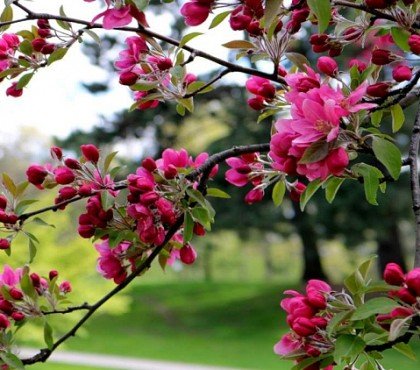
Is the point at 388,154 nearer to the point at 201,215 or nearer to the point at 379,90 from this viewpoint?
the point at 379,90

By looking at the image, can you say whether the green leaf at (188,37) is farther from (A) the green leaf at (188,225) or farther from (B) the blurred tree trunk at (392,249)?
(B) the blurred tree trunk at (392,249)

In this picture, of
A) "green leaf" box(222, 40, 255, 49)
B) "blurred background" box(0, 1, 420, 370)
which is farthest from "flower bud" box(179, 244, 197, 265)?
"blurred background" box(0, 1, 420, 370)

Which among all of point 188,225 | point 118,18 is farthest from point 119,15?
point 188,225

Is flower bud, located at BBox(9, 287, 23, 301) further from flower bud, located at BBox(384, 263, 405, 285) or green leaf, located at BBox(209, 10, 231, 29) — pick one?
flower bud, located at BBox(384, 263, 405, 285)

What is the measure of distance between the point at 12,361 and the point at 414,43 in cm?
80

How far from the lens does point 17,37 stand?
1.20 meters

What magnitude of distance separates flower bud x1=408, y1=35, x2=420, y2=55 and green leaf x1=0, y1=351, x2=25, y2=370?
0.78 meters

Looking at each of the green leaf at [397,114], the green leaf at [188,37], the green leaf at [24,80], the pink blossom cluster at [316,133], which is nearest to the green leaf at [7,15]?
the green leaf at [24,80]

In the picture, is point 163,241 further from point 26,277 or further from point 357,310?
point 357,310

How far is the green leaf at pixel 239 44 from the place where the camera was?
3.58 ft

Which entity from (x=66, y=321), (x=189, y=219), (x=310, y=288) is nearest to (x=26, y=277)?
(x=189, y=219)

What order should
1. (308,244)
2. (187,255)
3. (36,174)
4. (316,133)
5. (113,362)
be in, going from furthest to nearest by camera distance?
1. (308,244)
2. (113,362)
3. (187,255)
4. (36,174)
5. (316,133)

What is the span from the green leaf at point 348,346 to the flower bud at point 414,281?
0.10 meters

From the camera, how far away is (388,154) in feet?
2.84
